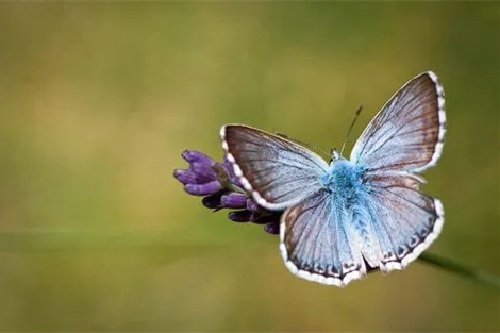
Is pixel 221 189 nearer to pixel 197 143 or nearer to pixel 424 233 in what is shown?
pixel 424 233

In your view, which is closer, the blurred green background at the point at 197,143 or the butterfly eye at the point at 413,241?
the butterfly eye at the point at 413,241

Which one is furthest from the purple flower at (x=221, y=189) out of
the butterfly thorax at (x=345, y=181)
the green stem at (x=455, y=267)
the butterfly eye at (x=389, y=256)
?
the green stem at (x=455, y=267)

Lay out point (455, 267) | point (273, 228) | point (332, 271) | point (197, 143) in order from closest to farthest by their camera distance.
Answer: point (332, 271) → point (273, 228) → point (455, 267) → point (197, 143)

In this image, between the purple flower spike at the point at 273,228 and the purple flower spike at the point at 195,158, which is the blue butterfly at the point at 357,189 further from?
the purple flower spike at the point at 195,158

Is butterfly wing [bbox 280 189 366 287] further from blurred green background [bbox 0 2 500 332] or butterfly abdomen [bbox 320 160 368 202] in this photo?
blurred green background [bbox 0 2 500 332]

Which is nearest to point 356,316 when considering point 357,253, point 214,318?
A: point 214,318

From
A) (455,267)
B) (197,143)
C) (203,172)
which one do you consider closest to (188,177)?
(203,172)

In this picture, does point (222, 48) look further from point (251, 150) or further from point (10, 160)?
point (251, 150)
